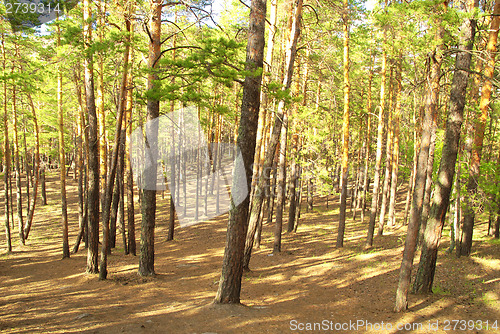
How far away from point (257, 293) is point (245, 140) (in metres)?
4.98

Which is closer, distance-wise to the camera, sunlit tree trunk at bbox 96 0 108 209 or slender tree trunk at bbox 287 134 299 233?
sunlit tree trunk at bbox 96 0 108 209

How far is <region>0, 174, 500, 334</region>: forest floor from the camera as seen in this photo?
647 centimetres

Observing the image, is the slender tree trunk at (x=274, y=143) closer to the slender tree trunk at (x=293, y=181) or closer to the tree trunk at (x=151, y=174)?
the tree trunk at (x=151, y=174)

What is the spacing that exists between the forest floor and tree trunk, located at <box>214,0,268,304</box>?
724 millimetres

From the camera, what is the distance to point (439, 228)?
25.0ft

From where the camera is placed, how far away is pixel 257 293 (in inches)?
367

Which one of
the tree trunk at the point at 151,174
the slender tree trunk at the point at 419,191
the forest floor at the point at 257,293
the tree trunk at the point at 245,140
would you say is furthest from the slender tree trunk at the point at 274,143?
the slender tree trunk at the point at 419,191

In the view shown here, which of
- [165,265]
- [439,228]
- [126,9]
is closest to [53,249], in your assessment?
[165,265]

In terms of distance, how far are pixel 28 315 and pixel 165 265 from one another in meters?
5.87

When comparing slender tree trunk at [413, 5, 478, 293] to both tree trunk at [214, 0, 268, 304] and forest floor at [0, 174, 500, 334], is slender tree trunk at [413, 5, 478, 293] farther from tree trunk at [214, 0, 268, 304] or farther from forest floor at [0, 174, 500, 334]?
tree trunk at [214, 0, 268, 304]

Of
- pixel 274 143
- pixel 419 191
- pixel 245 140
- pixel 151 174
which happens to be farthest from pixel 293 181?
pixel 245 140

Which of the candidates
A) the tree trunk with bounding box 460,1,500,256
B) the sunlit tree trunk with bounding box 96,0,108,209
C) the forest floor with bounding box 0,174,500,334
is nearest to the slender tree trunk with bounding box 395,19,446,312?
the forest floor with bounding box 0,174,500,334

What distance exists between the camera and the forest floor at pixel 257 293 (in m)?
6.47

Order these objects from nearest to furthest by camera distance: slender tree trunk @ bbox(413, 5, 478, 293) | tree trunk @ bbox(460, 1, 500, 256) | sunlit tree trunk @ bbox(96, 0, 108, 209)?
1. slender tree trunk @ bbox(413, 5, 478, 293)
2. tree trunk @ bbox(460, 1, 500, 256)
3. sunlit tree trunk @ bbox(96, 0, 108, 209)
